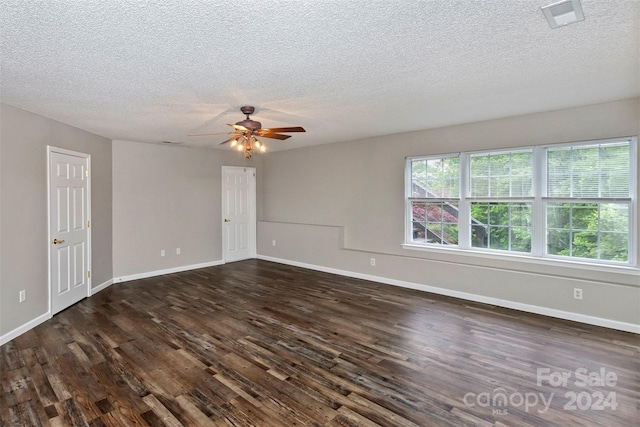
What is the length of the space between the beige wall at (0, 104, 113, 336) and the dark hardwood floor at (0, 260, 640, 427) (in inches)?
14.2

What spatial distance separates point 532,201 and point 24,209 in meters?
5.92

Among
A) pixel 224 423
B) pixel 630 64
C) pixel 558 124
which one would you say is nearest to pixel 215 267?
pixel 224 423

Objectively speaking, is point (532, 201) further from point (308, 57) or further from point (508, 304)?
point (308, 57)

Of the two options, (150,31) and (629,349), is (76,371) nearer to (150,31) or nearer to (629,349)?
(150,31)

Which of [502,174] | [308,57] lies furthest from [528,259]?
[308,57]

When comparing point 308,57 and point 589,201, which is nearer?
point 308,57

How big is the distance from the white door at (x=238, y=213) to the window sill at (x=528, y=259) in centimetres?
373

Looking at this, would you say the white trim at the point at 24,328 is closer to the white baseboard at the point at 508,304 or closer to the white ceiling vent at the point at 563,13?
the white baseboard at the point at 508,304

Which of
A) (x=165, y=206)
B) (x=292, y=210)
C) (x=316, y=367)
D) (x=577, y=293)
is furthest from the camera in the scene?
(x=292, y=210)

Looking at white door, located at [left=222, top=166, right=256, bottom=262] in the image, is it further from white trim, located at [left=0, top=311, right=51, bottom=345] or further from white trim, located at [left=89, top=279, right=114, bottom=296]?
white trim, located at [left=0, top=311, right=51, bottom=345]

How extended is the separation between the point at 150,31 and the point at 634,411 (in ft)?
12.9

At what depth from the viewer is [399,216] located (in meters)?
5.41

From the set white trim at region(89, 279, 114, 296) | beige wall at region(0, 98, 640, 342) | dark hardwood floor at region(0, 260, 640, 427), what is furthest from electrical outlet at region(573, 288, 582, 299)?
white trim at region(89, 279, 114, 296)

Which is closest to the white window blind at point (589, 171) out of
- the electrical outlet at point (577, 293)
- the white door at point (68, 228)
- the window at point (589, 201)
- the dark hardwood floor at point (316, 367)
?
the window at point (589, 201)
